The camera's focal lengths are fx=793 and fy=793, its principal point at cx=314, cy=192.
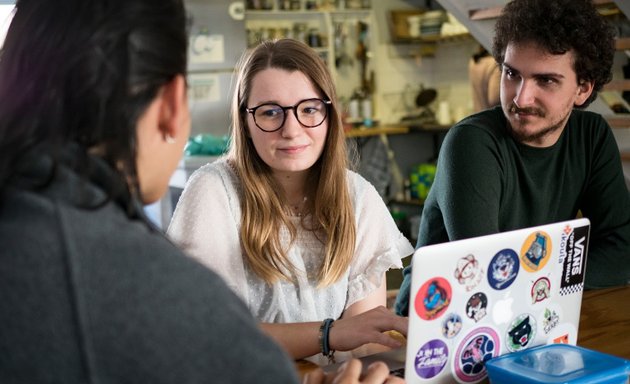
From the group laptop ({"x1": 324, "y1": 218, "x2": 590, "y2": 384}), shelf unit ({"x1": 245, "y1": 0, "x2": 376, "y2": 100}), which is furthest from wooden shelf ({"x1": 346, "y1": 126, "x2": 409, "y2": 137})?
laptop ({"x1": 324, "y1": 218, "x2": 590, "y2": 384})

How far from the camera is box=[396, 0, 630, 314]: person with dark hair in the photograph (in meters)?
2.06

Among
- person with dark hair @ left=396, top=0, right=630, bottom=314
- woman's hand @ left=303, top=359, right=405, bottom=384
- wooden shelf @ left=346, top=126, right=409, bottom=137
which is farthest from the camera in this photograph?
wooden shelf @ left=346, top=126, right=409, bottom=137

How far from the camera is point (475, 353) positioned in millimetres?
1279

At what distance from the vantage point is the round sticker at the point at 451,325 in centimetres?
121

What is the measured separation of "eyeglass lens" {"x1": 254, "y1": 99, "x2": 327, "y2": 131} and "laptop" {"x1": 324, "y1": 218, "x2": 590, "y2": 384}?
636mm

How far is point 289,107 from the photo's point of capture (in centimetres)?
181

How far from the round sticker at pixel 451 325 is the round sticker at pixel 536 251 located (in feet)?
0.50

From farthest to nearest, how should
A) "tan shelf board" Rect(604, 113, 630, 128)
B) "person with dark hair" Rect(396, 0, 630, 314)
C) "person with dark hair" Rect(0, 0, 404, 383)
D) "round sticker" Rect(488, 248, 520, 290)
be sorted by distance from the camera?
"tan shelf board" Rect(604, 113, 630, 128) < "person with dark hair" Rect(396, 0, 630, 314) < "round sticker" Rect(488, 248, 520, 290) < "person with dark hair" Rect(0, 0, 404, 383)

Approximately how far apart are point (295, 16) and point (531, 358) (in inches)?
236

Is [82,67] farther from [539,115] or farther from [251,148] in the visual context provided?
[539,115]

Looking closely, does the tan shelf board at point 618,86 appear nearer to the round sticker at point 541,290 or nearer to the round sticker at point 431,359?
the round sticker at point 541,290

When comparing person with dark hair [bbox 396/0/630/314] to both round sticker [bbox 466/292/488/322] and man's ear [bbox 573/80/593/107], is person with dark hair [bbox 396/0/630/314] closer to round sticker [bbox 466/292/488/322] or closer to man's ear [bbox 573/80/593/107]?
man's ear [bbox 573/80/593/107]

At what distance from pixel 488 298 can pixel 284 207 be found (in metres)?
0.76

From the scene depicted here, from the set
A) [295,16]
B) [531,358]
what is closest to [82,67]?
[531,358]
